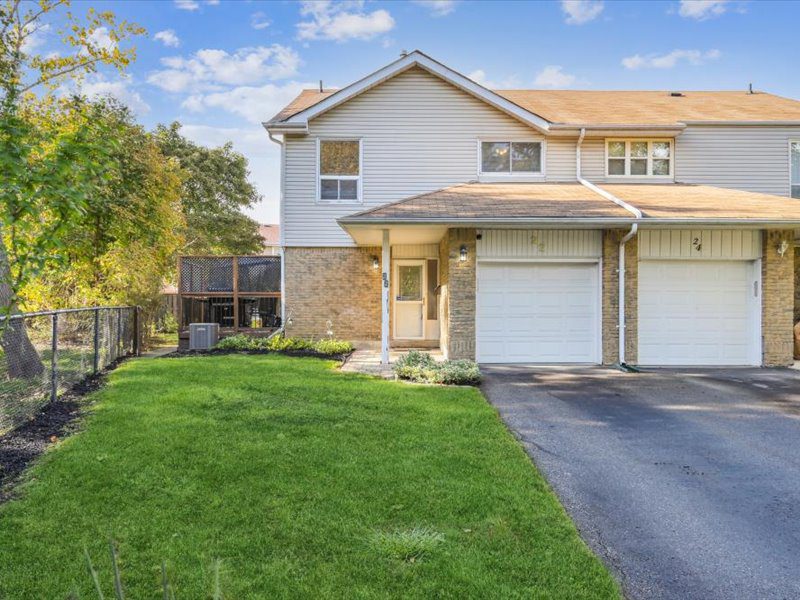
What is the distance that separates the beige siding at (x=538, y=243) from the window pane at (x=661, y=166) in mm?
4582

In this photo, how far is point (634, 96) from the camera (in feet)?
53.1

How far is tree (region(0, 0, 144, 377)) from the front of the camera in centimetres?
293

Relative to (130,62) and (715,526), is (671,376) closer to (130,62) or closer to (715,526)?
(715,526)

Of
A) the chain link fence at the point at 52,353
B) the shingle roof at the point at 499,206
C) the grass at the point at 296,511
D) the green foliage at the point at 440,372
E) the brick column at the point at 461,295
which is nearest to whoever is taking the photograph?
the grass at the point at 296,511

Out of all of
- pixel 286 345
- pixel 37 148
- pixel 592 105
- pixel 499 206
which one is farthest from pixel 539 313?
pixel 37 148

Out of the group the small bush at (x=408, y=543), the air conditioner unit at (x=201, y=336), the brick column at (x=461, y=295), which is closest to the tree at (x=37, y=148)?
the small bush at (x=408, y=543)

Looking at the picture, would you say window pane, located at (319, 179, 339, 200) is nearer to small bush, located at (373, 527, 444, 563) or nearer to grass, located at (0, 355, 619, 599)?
grass, located at (0, 355, 619, 599)

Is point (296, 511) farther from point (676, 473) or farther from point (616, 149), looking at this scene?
point (616, 149)

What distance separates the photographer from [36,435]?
5.42 metres

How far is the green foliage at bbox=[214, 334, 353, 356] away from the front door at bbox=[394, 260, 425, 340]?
171cm

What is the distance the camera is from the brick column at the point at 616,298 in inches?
416

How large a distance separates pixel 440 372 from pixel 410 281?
5829 millimetres

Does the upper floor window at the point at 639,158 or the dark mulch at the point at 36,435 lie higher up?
the upper floor window at the point at 639,158

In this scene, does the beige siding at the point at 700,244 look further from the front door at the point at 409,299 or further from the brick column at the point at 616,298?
the front door at the point at 409,299
